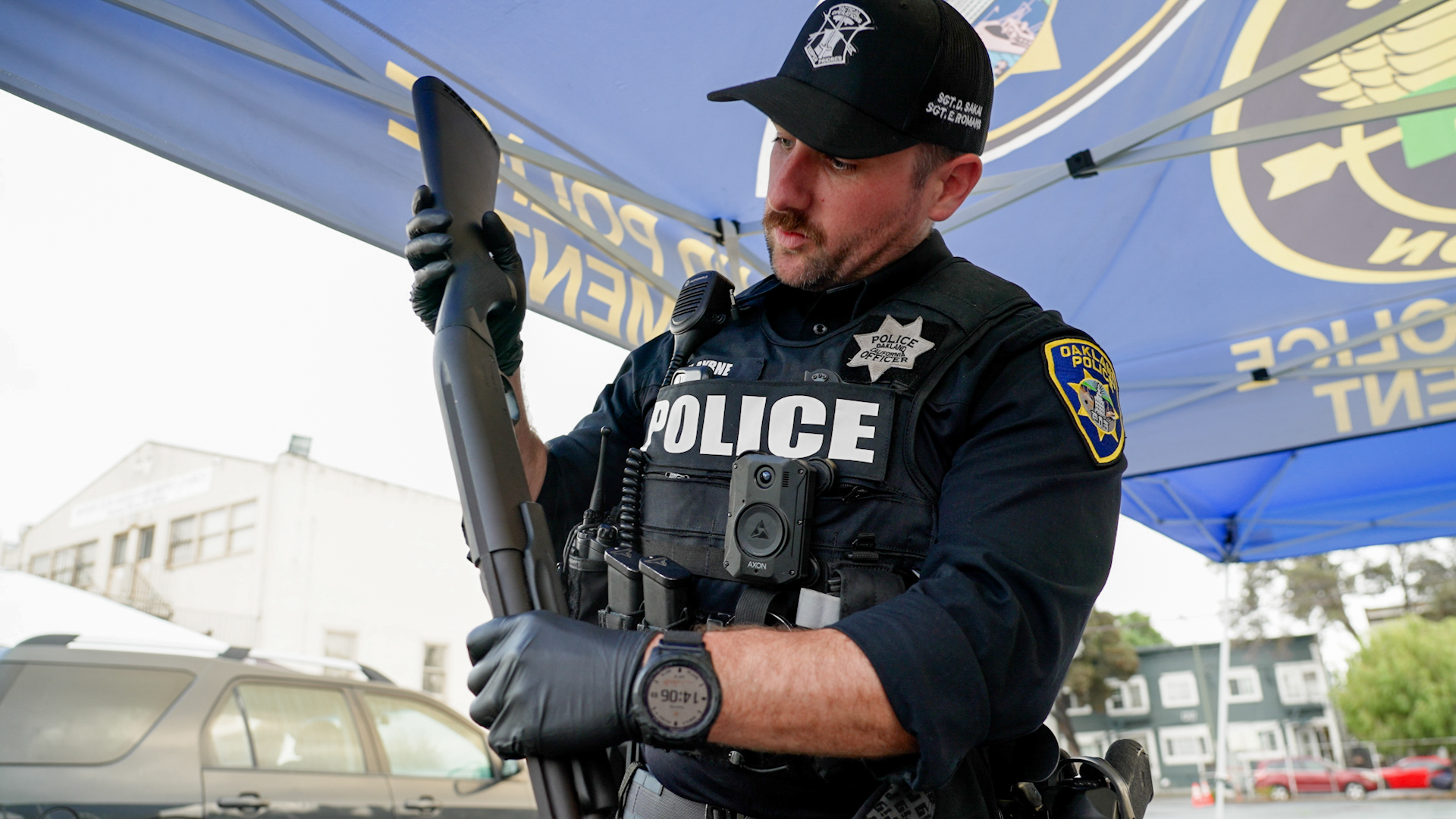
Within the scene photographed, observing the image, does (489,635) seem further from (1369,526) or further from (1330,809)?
(1330,809)

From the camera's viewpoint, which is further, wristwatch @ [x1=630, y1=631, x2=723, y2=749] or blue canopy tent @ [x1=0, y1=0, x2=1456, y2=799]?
blue canopy tent @ [x1=0, y1=0, x2=1456, y2=799]

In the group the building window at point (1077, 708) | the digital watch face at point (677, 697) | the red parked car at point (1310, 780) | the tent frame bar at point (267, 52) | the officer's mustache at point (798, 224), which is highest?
the tent frame bar at point (267, 52)

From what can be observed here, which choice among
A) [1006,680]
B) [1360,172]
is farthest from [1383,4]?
[1006,680]

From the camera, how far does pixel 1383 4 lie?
113 inches

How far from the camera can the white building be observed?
24141 mm

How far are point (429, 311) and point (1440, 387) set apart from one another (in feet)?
14.0

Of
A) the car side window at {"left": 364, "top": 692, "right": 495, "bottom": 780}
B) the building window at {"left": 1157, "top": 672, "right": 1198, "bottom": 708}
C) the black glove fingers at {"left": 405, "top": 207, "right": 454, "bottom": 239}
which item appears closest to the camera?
the black glove fingers at {"left": 405, "top": 207, "right": 454, "bottom": 239}

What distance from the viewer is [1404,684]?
25.8 meters

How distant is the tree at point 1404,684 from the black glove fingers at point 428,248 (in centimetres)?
3234

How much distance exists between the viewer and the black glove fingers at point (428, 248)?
988 millimetres

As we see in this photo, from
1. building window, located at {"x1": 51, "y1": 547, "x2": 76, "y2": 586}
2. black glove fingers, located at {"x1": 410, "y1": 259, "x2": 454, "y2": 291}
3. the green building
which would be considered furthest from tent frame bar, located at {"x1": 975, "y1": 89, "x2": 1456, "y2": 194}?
building window, located at {"x1": 51, "y1": 547, "x2": 76, "y2": 586}

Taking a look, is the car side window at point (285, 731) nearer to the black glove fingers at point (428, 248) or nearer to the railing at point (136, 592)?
the black glove fingers at point (428, 248)

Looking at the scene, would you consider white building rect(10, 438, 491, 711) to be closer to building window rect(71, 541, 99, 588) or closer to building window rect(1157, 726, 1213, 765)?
building window rect(71, 541, 99, 588)

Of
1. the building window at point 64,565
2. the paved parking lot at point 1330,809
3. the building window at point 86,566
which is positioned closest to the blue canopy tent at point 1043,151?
the paved parking lot at point 1330,809
